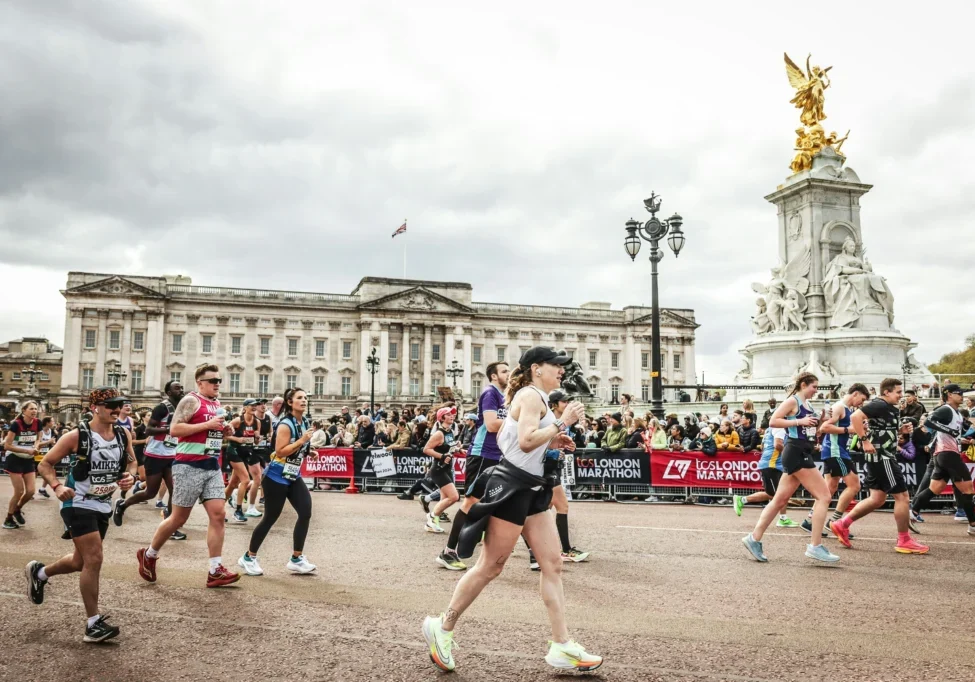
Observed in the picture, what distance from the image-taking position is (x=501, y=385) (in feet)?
25.9

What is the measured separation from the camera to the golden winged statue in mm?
25641

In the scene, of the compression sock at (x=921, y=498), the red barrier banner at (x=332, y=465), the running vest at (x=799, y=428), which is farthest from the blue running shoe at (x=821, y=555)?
the red barrier banner at (x=332, y=465)

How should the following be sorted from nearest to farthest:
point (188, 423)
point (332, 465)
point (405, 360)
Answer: point (188, 423), point (332, 465), point (405, 360)

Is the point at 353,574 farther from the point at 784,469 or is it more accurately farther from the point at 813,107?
the point at 813,107

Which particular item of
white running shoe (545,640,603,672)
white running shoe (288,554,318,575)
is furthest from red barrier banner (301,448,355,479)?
white running shoe (545,640,603,672)

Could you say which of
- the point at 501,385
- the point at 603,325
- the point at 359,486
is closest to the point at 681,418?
the point at 359,486

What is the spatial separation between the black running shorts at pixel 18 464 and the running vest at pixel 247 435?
3182mm

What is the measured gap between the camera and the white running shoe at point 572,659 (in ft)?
15.1

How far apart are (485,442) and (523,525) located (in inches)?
122

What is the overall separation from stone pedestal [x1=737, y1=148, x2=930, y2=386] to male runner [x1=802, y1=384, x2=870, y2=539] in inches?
532

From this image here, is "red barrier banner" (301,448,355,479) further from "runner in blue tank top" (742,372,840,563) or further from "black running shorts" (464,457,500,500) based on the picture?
"runner in blue tank top" (742,372,840,563)

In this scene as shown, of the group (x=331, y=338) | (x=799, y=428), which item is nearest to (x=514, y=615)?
(x=799, y=428)

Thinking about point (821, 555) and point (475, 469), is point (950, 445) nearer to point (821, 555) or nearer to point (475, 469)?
→ point (821, 555)

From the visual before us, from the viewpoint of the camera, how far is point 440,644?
187 inches
